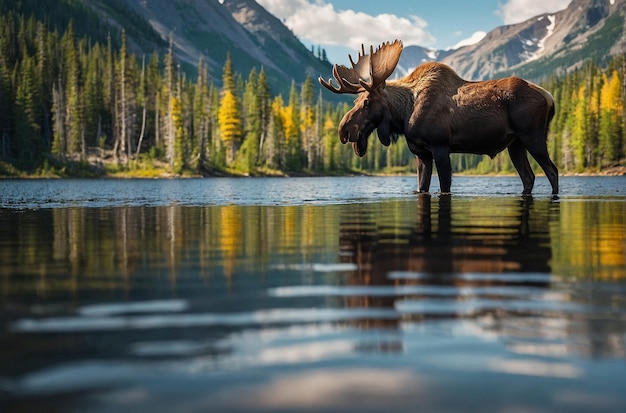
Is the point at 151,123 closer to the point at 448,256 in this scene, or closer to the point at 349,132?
the point at 349,132

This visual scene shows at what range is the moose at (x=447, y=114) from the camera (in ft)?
46.5

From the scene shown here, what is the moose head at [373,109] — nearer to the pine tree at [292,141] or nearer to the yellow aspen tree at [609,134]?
the pine tree at [292,141]

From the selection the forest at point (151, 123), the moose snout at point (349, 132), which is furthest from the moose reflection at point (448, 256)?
the forest at point (151, 123)

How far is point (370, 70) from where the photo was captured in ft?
49.2

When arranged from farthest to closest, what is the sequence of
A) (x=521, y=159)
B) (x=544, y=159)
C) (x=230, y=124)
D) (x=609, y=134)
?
(x=230, y=124), (x=609, y=134), (x=521, y=159), (x=544, y=159)

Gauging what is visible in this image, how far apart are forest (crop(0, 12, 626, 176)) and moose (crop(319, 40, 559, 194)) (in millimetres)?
67929

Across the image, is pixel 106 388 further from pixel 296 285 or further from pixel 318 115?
pixel 318 115

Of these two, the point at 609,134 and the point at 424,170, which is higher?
the point at 609,134

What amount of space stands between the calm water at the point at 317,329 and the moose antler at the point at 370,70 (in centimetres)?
1003

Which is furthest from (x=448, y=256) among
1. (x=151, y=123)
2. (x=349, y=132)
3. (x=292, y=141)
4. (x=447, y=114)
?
(x=292, y=141)

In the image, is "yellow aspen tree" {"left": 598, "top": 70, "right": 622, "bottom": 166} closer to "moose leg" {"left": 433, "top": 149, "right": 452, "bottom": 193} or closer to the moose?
the moose

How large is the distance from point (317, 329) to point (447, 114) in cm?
1232

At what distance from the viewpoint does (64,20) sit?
615ft

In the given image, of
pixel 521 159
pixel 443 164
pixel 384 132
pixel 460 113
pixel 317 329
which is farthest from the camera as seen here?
pixel 521 159
